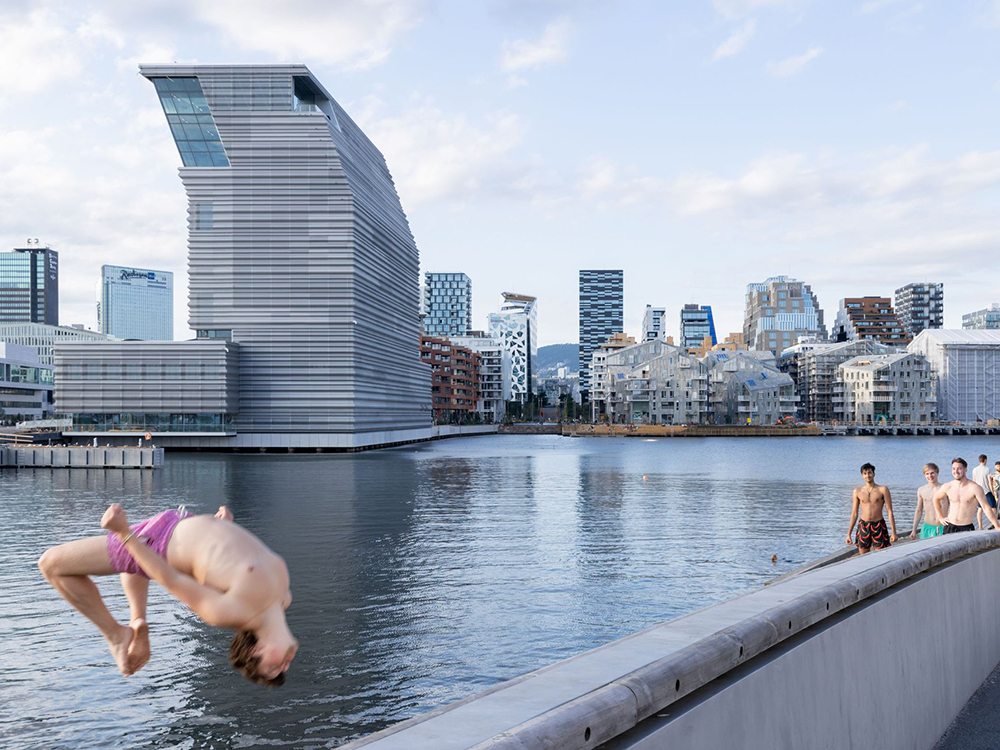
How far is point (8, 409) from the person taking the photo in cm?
17475

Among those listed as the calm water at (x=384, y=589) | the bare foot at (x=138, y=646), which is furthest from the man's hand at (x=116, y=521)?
the calm water at (x=384, y=589)

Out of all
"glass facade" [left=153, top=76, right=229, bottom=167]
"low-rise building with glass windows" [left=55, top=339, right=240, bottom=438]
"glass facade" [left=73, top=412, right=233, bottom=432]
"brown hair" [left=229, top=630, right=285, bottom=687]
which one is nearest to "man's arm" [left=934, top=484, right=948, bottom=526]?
"brown hair" [left=229, top=630, right=285, bottom=687]

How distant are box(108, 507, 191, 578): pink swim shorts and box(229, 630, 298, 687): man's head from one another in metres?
0.34

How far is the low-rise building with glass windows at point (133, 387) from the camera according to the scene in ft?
416

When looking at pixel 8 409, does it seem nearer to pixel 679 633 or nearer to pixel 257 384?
pixel 257 384

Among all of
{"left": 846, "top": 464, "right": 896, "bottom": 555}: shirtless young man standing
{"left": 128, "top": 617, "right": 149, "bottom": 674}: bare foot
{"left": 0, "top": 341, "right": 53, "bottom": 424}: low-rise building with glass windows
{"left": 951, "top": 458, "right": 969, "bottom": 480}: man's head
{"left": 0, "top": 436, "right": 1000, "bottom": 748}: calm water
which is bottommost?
{"left": 0, "top": 436, "right": 1000, "bottom": 748}: calm water

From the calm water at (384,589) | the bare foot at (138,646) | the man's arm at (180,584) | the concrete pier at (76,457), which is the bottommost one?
the calm water at (384,589)

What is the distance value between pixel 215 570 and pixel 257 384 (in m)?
133

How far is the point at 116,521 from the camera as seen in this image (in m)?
2.43

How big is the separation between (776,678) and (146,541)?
18.0ft

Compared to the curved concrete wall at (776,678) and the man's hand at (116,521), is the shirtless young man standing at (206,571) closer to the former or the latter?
the man's hand at (116,521)

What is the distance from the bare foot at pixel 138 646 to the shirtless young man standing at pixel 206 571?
152 millimetres

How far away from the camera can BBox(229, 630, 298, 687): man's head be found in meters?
2.44

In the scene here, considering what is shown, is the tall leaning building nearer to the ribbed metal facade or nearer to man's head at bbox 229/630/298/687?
the ribbed metal facade
